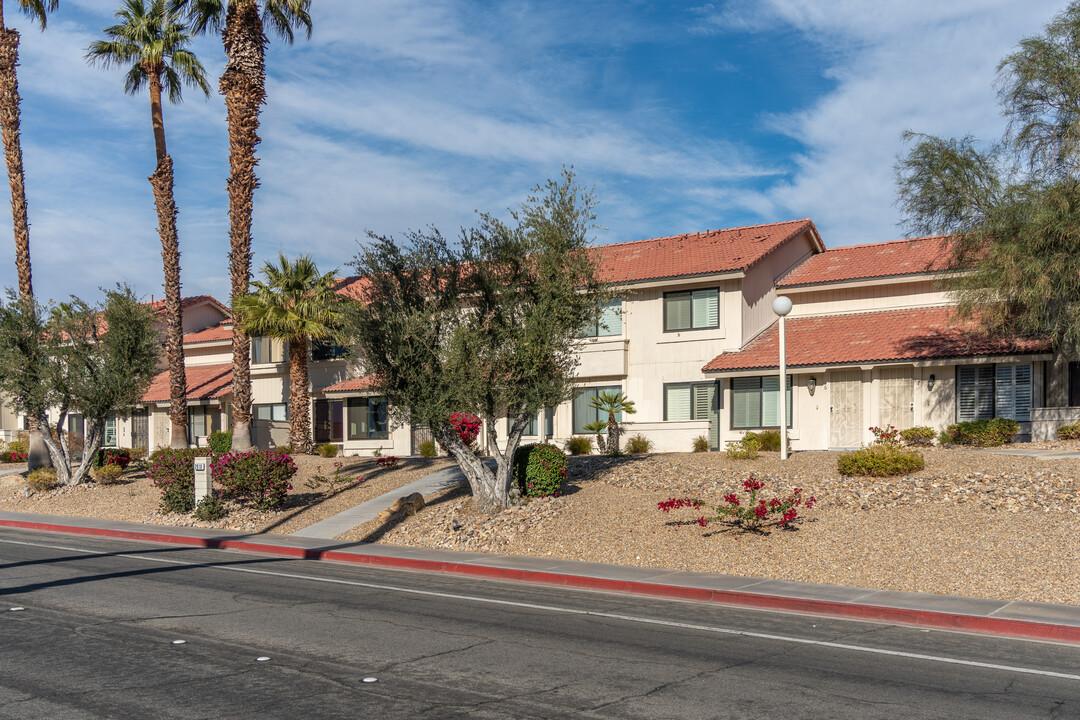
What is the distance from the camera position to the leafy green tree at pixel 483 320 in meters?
17.7

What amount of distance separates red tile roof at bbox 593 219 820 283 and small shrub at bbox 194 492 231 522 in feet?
42.4

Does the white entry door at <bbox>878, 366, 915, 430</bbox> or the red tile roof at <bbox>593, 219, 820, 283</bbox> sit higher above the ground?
the red tile roof at <bbox>593, 219, 820, 283</bbox>

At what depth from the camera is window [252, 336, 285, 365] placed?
127 feet

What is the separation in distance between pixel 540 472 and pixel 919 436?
430 inches

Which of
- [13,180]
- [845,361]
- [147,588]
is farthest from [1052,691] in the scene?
[13,180]

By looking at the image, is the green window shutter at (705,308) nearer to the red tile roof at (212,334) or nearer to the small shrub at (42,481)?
the small shrub at (42,481)

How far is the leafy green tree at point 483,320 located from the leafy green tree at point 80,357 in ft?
38.2

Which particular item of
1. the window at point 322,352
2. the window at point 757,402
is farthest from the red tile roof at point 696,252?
the window at point 322,352

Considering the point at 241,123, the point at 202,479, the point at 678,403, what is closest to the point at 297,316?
the point at 241,123

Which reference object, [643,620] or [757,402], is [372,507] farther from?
[757,402]

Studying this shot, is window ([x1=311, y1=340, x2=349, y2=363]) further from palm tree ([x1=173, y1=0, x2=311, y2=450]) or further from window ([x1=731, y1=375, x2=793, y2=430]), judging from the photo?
window ([x1=731, y1=375, x2=793, y2=430])

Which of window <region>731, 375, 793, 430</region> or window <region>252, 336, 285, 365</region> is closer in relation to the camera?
window <region>731, 375, 793, 430</region>

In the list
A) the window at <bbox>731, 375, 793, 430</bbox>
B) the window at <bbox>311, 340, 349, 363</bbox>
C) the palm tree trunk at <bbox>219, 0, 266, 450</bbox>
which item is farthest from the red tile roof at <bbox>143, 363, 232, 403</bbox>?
the window at <bbox>731, 375, 793, 430</bbox>

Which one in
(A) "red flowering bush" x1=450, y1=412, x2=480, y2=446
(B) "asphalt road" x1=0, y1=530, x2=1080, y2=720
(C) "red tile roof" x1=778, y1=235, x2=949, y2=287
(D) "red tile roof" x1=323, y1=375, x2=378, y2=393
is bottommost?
(B) "asphalt road" x1=0, y1=530, x2=1080, y2=720
